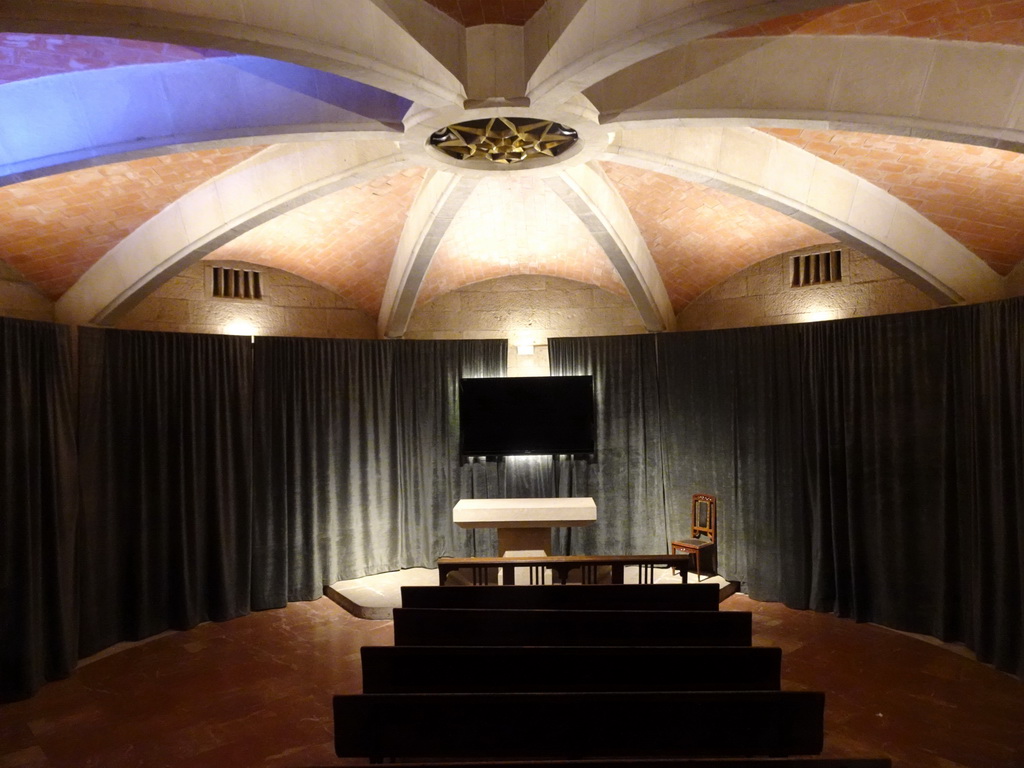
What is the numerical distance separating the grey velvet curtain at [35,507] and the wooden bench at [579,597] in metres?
3.36

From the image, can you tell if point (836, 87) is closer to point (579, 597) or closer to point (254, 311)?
point (579, 597)

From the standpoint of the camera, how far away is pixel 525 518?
287 inches

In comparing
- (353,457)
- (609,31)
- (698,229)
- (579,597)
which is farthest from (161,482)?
(698,229)

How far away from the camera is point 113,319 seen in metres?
7.14

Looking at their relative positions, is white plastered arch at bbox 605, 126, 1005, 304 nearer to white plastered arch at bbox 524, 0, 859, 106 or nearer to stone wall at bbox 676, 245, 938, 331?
stone wall at bbox 676, 245, 938, 331

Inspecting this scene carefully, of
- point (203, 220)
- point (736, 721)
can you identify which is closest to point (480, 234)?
point (203, 220)

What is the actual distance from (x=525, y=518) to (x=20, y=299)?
5044 millimetres

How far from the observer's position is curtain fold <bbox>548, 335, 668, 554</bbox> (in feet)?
29.8

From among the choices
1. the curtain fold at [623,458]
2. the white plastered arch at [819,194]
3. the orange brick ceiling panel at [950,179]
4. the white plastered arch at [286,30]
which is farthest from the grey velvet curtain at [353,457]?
the white plastered arch at [286,30]

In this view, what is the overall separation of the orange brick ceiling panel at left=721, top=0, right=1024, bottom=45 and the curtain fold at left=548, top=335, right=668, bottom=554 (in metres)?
5.00

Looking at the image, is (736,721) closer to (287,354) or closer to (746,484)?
(746,484)

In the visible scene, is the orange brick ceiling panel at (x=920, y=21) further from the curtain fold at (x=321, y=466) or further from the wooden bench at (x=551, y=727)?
the curtain fold at (x=321, y=466)

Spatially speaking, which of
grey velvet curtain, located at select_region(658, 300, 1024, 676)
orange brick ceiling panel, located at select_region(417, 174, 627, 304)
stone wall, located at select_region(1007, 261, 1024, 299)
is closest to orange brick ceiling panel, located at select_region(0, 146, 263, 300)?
orange brick ceiling panel, located at select_region(417, 174, 627, 304)

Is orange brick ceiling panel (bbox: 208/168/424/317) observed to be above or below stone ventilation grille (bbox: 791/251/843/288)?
above
